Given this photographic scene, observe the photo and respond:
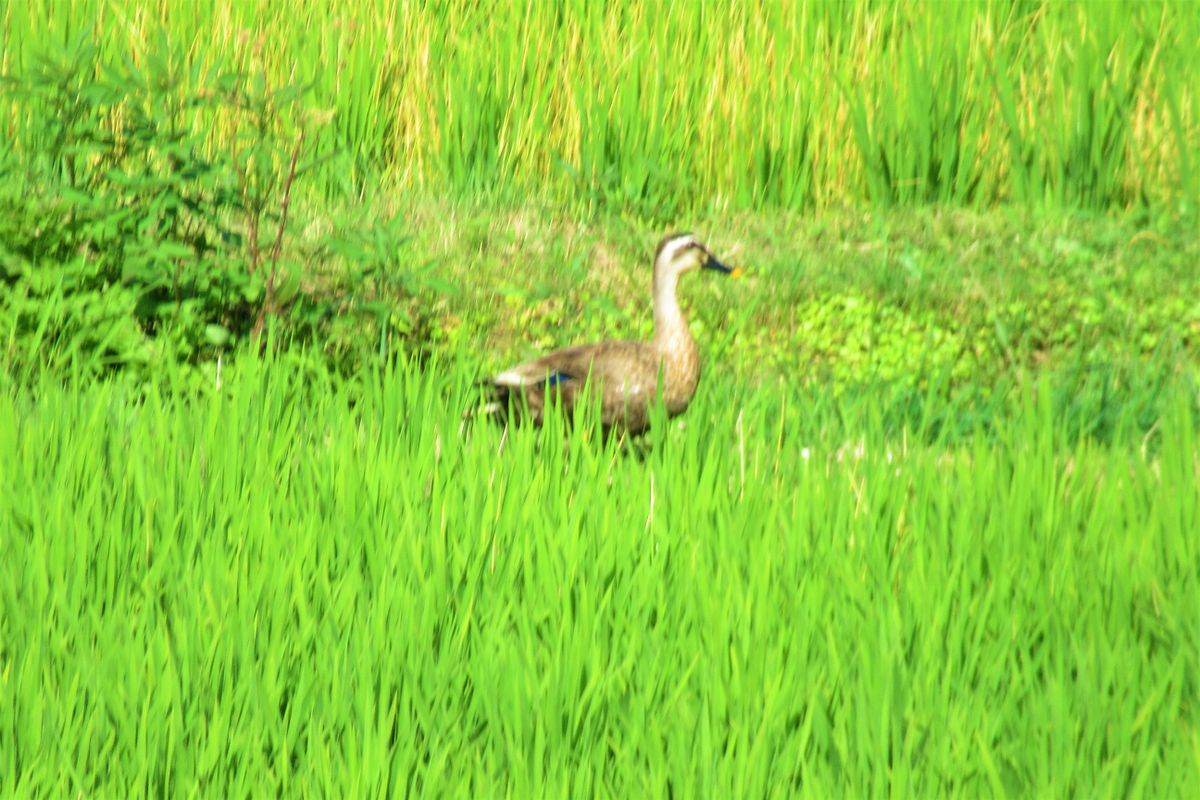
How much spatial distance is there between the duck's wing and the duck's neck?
0.26 ft

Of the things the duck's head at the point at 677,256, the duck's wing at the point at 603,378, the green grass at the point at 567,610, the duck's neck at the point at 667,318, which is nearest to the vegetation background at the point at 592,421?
the green grass at the point at 567,610

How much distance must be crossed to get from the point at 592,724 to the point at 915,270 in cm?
420

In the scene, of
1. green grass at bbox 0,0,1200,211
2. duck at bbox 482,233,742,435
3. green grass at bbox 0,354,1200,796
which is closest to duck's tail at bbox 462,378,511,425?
duck at bbox 482,233,742,435

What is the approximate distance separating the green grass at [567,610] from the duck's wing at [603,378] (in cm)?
59

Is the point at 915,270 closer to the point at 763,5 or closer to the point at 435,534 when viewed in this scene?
the point at 763,5

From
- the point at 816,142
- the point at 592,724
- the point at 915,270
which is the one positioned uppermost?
the point at 816,142

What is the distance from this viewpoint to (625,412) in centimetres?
470

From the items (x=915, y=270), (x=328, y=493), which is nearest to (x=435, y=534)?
(x=328, y=493)

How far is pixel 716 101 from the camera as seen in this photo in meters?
7.27

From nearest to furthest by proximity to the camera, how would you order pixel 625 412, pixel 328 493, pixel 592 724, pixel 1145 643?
pixel 592 724, pixel 1145 643, pixel 328 493, pixel 625 412

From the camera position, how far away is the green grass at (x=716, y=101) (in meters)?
7.20

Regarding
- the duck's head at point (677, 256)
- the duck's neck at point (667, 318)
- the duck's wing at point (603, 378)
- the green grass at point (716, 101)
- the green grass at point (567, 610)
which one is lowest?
the green grass at point (567, 610)

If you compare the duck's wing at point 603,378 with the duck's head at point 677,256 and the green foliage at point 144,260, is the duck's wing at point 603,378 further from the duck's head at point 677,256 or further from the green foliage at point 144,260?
the green foliage at point 144,260

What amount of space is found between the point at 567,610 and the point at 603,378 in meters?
1.77
